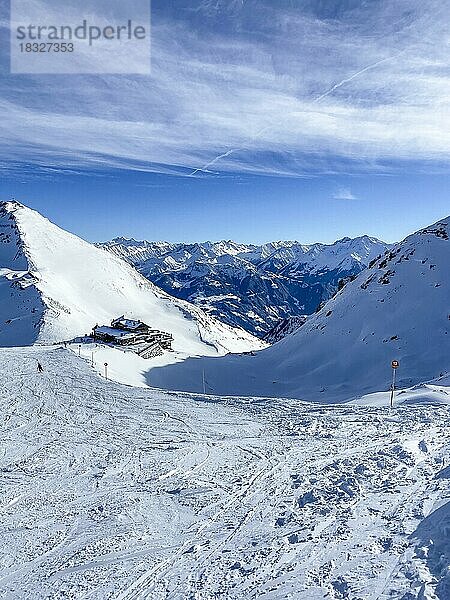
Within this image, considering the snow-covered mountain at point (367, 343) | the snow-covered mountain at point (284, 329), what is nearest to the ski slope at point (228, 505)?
the snow-covered mountain at point (367, 343)

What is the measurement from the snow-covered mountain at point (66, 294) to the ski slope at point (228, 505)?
219 feet

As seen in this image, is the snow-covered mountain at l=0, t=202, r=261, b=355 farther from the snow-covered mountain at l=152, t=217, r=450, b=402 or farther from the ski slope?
the ski slope

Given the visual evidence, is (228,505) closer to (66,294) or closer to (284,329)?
(284,329)

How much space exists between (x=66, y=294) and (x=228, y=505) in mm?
124575

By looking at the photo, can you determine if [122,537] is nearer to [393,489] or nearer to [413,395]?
[393,489]

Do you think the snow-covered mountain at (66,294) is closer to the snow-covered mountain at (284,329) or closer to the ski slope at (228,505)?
the snow-covered mountain at (284,329)

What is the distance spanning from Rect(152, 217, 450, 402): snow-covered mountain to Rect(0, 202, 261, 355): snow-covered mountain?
39025 mm

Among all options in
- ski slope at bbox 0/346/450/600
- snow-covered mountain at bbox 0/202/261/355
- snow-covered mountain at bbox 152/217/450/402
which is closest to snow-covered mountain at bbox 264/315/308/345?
snow-covered mountain at bbox 0/202/261/355

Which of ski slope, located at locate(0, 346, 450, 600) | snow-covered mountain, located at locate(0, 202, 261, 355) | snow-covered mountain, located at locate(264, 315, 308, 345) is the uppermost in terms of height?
snow-covered mountain, located at locate(0, 202, 261, 355)

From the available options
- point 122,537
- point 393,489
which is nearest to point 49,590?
point 122,537

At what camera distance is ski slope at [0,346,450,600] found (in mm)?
8680

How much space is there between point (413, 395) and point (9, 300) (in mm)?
114370

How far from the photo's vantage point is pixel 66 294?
128125 millimetres

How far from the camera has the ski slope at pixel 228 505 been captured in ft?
28.5
